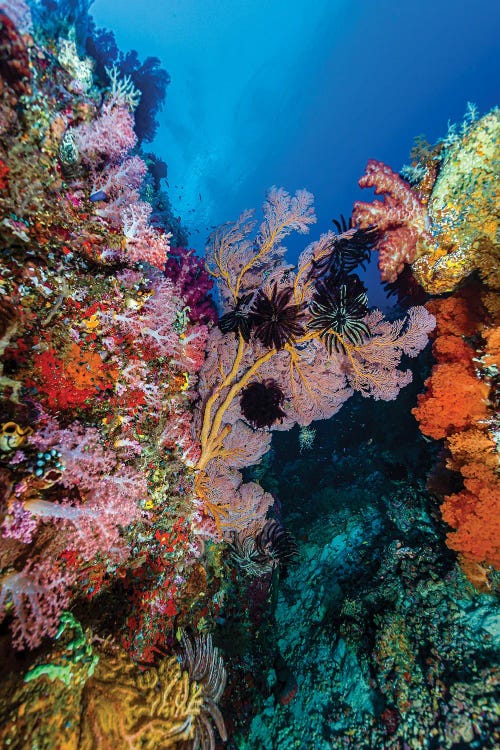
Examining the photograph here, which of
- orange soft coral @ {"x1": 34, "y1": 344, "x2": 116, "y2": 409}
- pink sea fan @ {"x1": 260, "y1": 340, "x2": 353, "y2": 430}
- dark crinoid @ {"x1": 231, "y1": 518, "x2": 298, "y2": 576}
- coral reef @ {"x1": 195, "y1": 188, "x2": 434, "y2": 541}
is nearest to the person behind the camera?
orange soft coral @ {"x1": 34, "y1": 344, "x2": 116, "y2": 409}

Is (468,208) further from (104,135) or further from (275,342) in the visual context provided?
(104,135)

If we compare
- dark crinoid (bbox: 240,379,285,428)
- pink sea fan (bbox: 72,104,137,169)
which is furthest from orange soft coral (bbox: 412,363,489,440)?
pink sea fan (bbox: 72,104,137,169)

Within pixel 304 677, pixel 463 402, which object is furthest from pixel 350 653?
pixel 463 402

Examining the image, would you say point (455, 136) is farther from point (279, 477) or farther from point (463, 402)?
point (279, 477)

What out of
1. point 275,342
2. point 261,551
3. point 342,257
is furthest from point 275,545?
point 342,257

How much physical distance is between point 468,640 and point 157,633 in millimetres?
4032

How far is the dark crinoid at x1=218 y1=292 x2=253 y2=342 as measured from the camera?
4828 millimetres

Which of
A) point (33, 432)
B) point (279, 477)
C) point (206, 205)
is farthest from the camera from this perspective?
point (206, 205)

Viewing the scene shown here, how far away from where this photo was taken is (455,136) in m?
4.98

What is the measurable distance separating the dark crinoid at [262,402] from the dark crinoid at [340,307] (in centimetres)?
136

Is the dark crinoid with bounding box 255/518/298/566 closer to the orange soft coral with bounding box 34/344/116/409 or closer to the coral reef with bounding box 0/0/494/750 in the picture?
the coral reef with bounding box 0/0/494/750

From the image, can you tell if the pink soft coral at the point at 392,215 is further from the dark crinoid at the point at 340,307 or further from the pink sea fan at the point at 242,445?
the pink sea fan at the point at 242,445

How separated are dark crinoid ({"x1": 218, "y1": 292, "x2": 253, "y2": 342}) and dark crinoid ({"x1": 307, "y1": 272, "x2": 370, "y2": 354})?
3.05 ft

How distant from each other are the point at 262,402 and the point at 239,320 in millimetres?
1488
